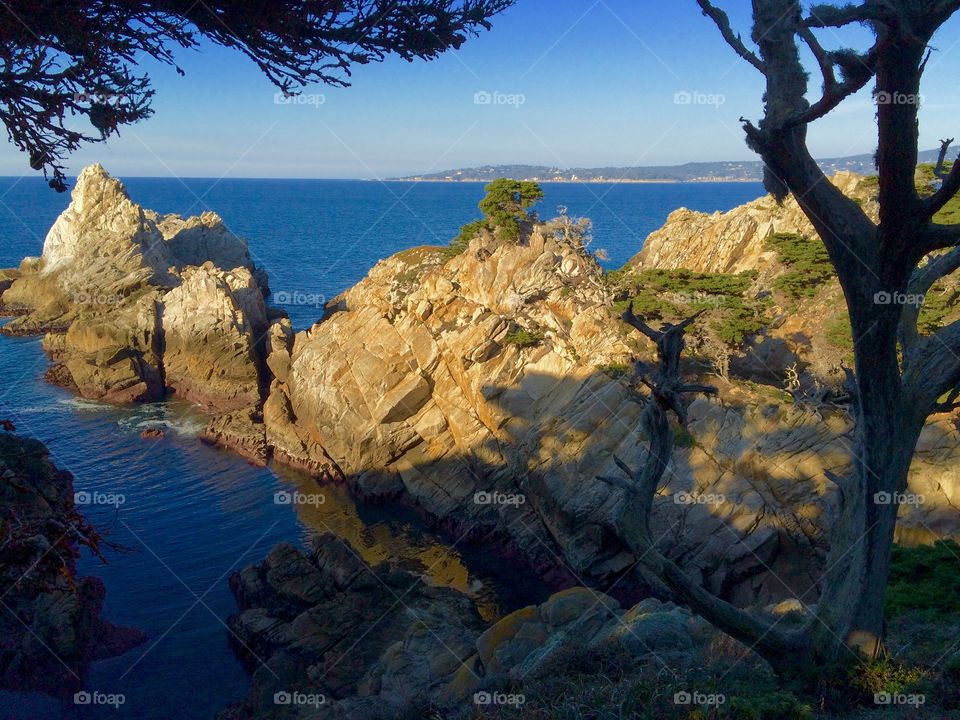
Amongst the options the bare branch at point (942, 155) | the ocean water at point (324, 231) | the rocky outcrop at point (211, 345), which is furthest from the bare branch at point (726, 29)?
the ocean water at point (324, 231)

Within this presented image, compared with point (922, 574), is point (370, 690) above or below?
below

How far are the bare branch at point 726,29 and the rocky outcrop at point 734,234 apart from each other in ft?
91.2

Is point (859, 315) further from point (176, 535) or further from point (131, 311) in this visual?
point (131, 311)

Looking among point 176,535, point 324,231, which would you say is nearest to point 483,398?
point 176,535

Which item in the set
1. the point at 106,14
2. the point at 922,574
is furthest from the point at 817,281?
the point at 106,14

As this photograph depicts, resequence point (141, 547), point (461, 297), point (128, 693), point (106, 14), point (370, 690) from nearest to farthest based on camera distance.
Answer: point (106, 14), point (370, 690), point (128, 693), point (141, 547), point (461, 297)

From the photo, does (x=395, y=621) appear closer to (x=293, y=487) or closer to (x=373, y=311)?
(x=293, y=487)

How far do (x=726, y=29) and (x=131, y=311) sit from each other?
1725 inches

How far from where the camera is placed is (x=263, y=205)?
182625mm

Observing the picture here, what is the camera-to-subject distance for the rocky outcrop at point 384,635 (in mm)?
12883

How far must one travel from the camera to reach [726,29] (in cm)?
621

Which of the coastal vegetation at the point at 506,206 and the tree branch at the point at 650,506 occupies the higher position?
Result: the coastal vegetation at the point at 506,206

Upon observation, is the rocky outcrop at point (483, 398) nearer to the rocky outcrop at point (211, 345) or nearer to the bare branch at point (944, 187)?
the rocky outcrop at point (211, 345)

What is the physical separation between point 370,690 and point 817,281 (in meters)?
23.7
